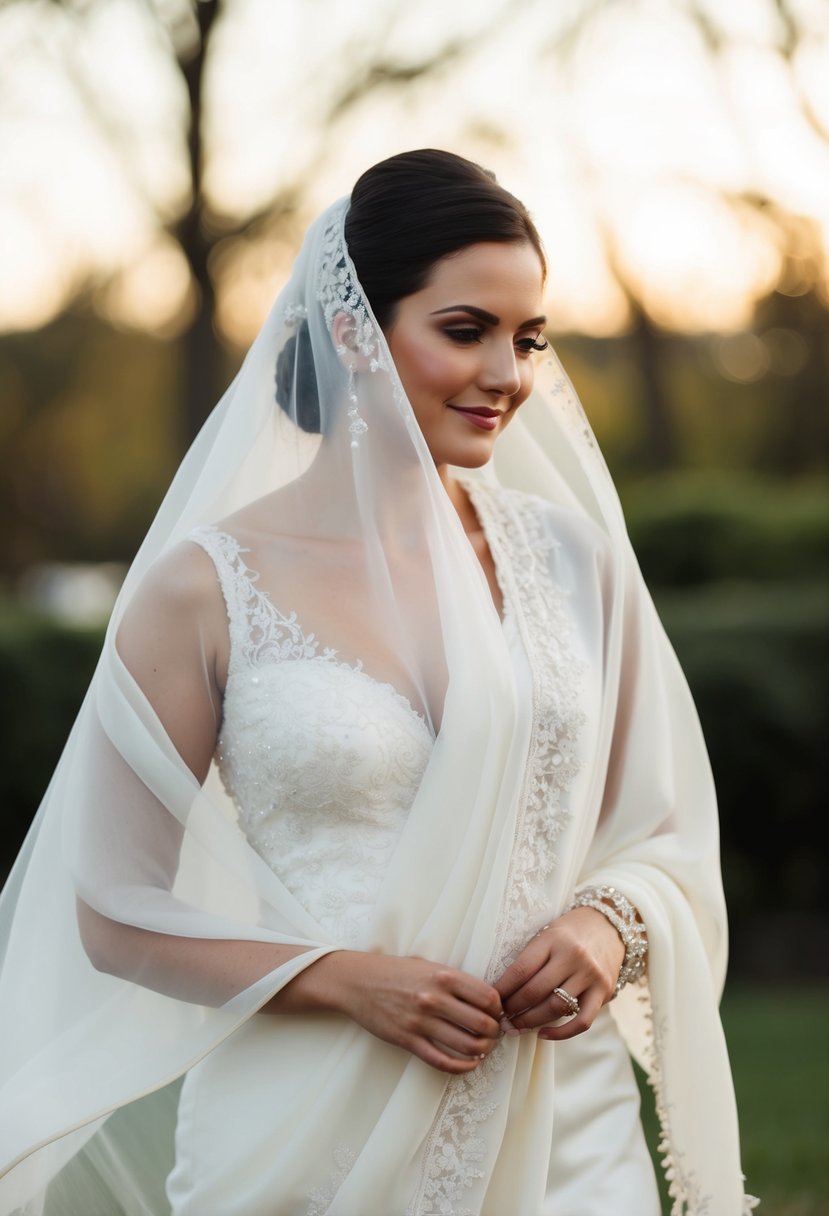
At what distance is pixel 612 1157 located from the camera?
7.93 feet

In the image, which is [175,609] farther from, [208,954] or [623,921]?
[623,921]

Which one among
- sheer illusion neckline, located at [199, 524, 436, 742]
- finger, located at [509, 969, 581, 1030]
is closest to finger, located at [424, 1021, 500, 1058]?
finger, located at [509, 969, 581, 1030]

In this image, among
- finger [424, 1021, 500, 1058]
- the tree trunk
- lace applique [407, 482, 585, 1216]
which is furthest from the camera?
the tree trunk

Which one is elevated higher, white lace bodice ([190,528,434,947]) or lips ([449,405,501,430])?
lips ([449,405,501,430])

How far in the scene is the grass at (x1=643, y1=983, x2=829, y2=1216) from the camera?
15.1ft

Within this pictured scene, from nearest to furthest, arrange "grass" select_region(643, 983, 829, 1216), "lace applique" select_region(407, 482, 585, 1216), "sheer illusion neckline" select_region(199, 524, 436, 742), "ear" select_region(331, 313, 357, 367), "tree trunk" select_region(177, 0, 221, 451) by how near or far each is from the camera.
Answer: "lace applique" select_region(407, 482, 585, 1216) → "sheer illusion neckline" select_region(199, 524, 436, 742) → "ear" select_region(331, 313, 357, 367) → "grass" select_region(643, 983, 829, 1216) → "tree trunk" select_region(177, 0, 221, 451)

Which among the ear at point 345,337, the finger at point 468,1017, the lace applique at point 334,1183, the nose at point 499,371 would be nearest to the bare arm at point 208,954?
the finger at point 468,1017

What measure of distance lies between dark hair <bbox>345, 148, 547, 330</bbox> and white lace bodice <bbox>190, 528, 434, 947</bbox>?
0.63 metres

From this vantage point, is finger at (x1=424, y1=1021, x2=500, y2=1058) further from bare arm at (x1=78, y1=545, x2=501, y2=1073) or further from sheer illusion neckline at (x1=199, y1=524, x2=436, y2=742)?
sheer illusion neckline at (x1=199, y1=524, x2=436, y2=742)

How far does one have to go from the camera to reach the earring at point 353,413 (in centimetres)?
256

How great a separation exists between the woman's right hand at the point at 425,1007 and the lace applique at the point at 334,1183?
206mm

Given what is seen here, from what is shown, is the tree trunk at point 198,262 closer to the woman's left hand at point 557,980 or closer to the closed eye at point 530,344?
the closed eye at point 530,344

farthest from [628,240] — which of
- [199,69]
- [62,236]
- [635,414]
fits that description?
[635,414]

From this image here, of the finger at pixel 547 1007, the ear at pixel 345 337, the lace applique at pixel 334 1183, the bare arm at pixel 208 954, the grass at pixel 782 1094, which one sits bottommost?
the grass at pixel 782 1094
